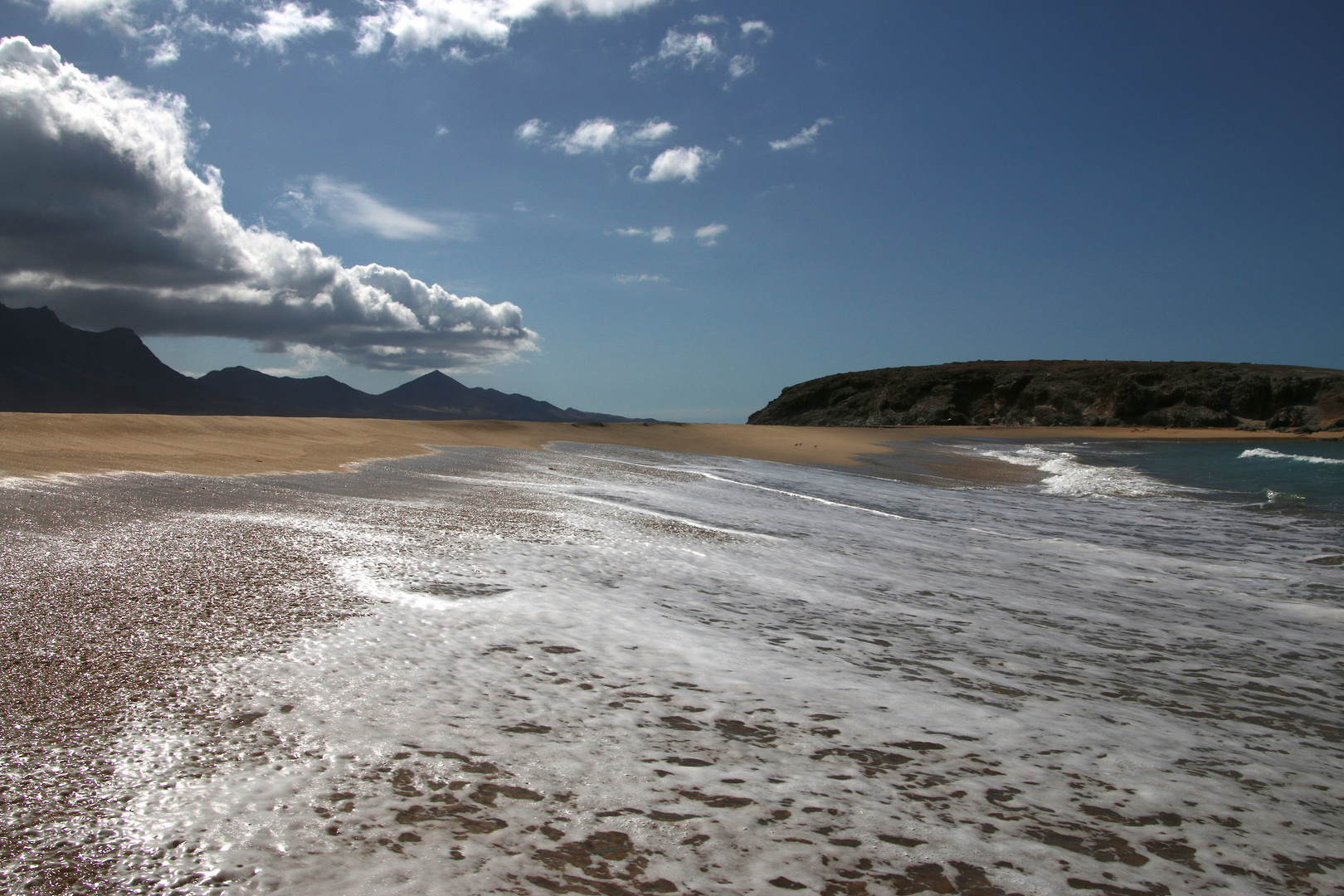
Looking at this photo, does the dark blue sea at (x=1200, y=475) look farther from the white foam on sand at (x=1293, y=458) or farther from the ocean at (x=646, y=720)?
the ocean at (x=646, y=720)

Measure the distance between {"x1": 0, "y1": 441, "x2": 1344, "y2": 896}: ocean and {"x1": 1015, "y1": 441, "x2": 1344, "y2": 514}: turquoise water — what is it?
8493mm

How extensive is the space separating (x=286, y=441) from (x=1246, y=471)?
2209cm

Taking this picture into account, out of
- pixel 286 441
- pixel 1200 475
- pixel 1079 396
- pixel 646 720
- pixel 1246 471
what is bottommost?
pixel 646 720

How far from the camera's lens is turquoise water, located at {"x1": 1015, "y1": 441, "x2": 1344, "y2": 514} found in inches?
472

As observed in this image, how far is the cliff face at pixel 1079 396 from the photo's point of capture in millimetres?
51438

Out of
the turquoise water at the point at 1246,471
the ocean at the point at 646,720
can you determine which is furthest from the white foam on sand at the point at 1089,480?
the ocean at the point at 646,720

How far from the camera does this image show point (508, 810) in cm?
168

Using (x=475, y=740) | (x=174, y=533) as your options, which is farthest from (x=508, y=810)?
(x=174, y=533)

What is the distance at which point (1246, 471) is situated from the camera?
17.6 meters

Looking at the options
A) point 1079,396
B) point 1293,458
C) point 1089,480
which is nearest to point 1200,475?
point 1089,480

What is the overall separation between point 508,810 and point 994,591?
12.1ft

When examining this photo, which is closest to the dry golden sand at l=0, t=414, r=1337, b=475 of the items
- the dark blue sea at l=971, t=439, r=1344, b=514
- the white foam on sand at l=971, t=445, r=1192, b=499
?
the white foam on sand at l=971, t=445, r=1192, b=499

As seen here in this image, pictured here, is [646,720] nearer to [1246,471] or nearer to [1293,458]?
[1246,471]

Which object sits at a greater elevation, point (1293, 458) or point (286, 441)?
point (1293, 458)
